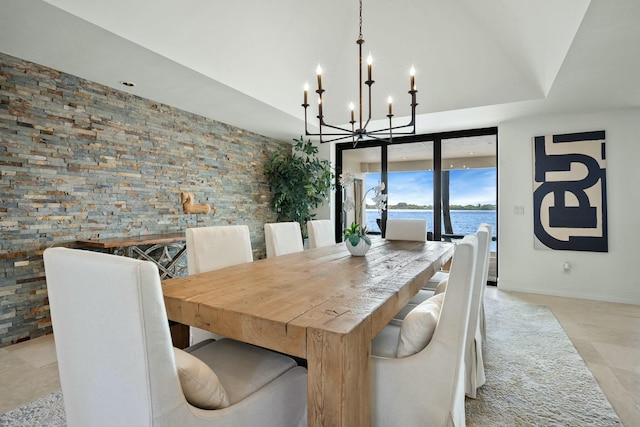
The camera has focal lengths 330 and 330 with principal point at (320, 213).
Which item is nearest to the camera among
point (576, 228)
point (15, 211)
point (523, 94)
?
point (15, 211)

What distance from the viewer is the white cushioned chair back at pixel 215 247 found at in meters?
2.08

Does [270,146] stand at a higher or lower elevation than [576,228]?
higher

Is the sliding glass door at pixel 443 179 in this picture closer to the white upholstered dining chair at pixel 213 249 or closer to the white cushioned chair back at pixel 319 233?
the white cushioned chair back at pixel 319 233

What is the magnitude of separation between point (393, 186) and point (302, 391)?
4.60 m

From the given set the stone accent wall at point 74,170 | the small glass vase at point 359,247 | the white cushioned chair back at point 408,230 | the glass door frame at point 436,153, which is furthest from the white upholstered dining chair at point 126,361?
the glass door frame at point 436,153

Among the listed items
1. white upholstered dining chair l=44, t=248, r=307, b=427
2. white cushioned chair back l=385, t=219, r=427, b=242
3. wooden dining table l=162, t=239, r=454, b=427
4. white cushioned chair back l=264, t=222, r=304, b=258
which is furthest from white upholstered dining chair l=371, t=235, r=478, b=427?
white cushioned chair back l=385, t=219, r=427, b=242

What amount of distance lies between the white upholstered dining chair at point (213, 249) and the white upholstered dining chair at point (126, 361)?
84 cm

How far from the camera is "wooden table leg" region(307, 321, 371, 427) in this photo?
3.15 ft

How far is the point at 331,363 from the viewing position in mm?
971

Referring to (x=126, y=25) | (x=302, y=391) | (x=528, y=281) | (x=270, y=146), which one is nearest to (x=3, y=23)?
(x=126, y=25)

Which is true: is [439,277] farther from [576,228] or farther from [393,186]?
[393,186]

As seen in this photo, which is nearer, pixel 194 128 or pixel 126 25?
pixel 126 25

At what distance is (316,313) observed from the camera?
1.14 meters

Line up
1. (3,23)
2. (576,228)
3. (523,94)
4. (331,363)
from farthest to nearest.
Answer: (576,228), (523,94), (3,23), (331,363)
